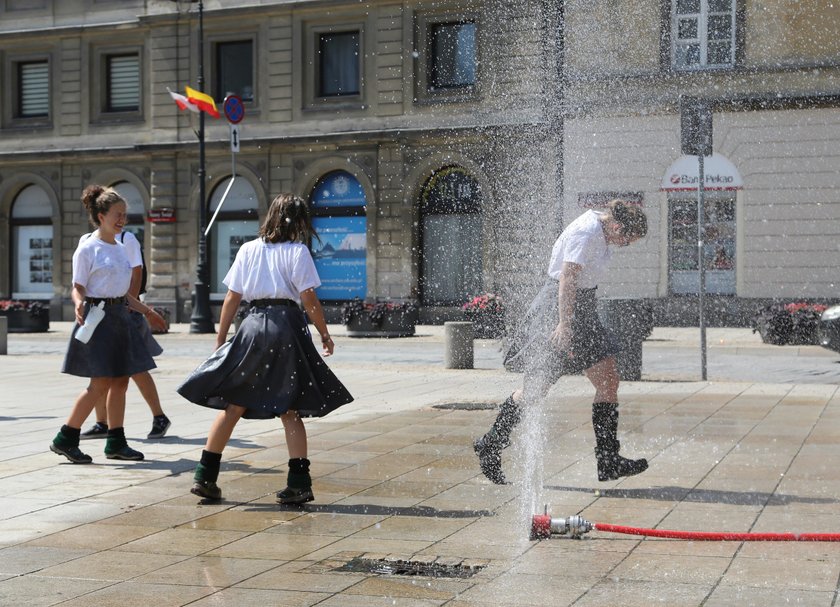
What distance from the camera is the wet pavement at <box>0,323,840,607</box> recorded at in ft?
17.1

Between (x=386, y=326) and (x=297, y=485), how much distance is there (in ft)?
68.2

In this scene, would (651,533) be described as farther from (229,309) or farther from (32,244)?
(32,244)

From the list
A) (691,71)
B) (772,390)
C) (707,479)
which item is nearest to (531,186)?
(691,71)

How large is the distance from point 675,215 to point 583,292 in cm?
2256

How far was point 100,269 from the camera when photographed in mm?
8852

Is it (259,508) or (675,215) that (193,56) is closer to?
(675,215)

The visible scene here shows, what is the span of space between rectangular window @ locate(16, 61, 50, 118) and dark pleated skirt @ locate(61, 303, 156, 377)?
3055cm

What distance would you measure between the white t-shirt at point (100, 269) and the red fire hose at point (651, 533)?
399 centimetres

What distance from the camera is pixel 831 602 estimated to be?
4871 mm

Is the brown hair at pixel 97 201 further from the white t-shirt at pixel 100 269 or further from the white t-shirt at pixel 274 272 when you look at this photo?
the white t-shirt at pixel 274 272

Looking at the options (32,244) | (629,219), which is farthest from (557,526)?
(32,244)

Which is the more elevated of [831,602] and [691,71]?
[691,71]

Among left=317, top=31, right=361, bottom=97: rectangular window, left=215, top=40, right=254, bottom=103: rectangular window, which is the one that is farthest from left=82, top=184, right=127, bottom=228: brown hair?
left=215, top=40, right=254, bottom=103: rectangular window

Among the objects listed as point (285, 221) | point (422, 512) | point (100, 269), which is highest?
point (285, 221)
